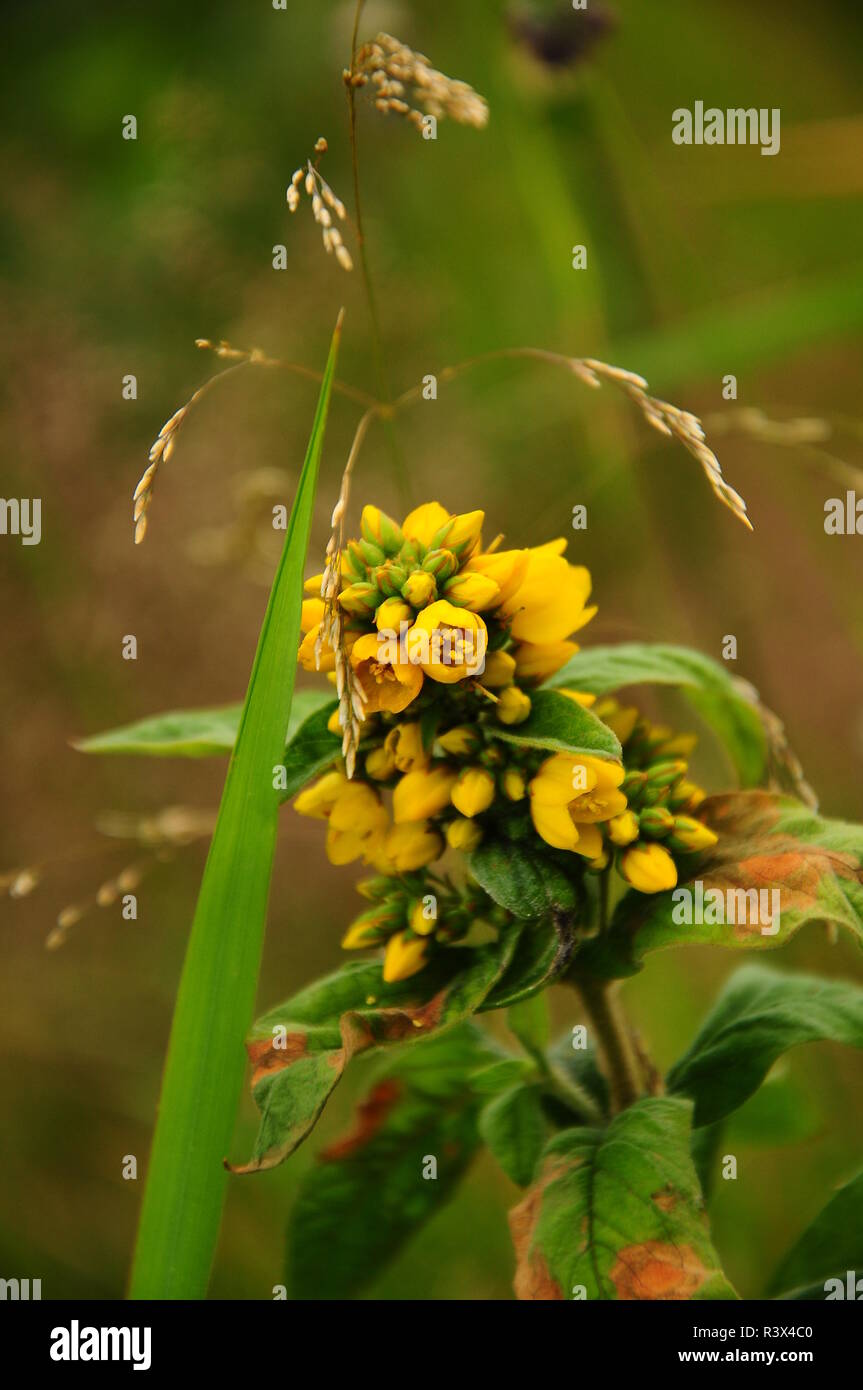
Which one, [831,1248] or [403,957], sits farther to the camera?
[831,1248]

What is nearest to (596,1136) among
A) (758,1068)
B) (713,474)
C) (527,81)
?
(758,1068)

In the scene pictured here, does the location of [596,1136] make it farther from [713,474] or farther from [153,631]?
[153,631]

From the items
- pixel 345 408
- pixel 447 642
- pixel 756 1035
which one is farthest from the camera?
pixel 345 408

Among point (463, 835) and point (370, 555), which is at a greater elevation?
point (370, 555)
